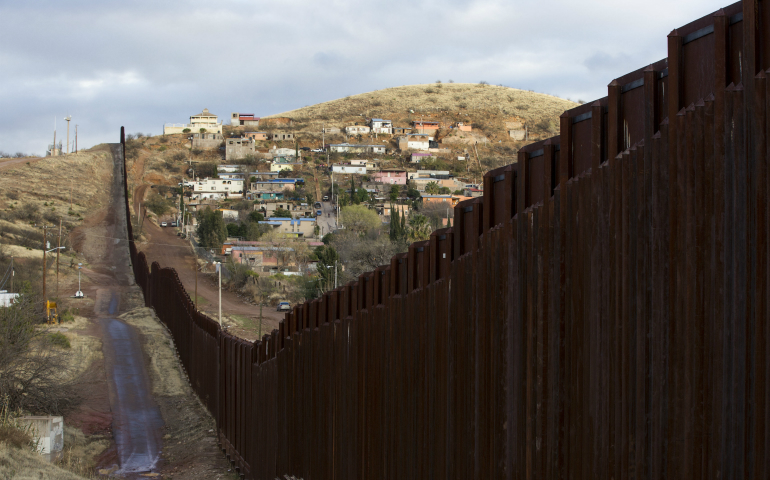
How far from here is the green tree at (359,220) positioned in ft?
284

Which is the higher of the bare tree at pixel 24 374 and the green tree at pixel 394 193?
the green tree at pixel 394 193

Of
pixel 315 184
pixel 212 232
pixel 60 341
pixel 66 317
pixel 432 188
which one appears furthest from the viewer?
pixel 315 184

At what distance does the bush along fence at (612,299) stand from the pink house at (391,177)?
114 metres

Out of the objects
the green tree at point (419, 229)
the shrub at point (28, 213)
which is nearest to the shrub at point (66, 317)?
the green tree at point (419, 229)

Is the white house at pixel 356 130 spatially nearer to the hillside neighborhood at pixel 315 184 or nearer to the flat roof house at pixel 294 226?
the hillside neighborhood at pixel 315 184

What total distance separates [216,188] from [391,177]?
28935 millimetres

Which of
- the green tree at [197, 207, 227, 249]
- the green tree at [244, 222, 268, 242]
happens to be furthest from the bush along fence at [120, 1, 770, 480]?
the green tree at [244, 222, 268, 242]

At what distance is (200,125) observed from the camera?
6585 inches

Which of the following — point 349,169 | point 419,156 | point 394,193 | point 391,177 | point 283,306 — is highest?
point 419,156

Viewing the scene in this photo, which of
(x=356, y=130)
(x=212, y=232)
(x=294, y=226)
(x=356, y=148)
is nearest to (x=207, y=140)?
(x=356, y=148)

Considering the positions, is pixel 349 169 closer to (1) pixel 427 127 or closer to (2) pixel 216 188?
(2) pixel 216 188

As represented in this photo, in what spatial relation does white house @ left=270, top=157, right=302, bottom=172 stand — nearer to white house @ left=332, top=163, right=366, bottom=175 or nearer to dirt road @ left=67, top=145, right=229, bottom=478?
white house @ left=332, top=163, right=366, bottom=175

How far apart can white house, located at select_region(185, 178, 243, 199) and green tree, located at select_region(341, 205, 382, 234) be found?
34472 mm

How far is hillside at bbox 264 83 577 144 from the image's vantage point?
542 ft
